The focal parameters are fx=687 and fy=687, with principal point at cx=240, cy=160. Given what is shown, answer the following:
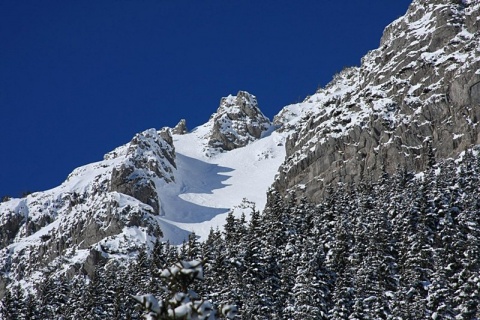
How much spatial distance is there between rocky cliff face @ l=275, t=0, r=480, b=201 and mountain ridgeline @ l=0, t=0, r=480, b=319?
1.01ft

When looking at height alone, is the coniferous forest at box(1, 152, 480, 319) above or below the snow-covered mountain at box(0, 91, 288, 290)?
below

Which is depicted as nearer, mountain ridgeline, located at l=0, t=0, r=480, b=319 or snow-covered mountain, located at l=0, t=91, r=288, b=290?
mountain ridgeline, located at l=0, t=0, r=480, b=319

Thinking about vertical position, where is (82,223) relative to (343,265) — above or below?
above

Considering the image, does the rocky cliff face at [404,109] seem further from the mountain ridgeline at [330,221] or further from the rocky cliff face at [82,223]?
the rocky cliff face at [82,223]

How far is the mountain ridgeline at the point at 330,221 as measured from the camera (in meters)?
67.5

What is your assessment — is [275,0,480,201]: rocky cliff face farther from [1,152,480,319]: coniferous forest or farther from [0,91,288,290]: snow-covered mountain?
[0,91,288,290]: snow-covered mountain

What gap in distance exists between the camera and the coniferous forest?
62.4m

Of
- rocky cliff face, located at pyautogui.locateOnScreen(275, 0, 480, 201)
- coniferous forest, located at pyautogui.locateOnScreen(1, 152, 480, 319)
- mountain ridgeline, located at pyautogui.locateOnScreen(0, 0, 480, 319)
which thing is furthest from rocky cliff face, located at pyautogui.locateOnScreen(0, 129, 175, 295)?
coniferous forest, located at pyautogui.locateOnScreen(1, 152, 480, 319)

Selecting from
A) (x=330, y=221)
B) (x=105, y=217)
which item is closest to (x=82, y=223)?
(x=105, y=217)

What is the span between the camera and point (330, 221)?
91.1 meters

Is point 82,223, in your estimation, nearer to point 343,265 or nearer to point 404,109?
point 404,109

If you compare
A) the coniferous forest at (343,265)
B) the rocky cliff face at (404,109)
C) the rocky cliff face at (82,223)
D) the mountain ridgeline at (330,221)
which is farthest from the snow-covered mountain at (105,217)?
the coniferous forest at (343,265)

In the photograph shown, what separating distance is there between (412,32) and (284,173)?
42147 mm

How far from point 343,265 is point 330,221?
46.7 ft
